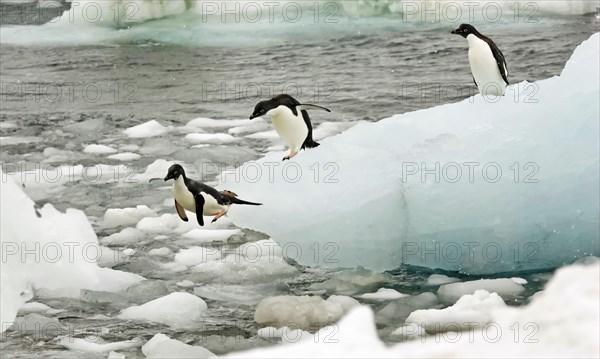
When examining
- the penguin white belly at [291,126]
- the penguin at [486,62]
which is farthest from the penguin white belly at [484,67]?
the penguin white belly at [291,126]

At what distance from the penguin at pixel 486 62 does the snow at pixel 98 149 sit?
3.12m

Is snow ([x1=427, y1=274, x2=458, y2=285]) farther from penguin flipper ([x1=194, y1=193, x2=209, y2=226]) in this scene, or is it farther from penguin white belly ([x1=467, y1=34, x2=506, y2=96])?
penguin white belly ([x1=467, y1=34, x2=506, y2=96])

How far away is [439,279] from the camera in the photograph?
5.20m

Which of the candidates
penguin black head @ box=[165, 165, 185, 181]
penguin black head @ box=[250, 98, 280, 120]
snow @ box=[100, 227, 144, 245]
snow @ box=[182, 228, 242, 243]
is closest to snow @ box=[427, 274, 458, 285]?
snow @ box=[182, 228, 242, 243]

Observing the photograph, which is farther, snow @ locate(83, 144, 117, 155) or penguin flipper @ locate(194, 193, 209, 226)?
snow @ locate(83, 144, 117, 155)

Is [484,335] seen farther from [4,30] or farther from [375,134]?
[4,30]

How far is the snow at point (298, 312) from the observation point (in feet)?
15.2

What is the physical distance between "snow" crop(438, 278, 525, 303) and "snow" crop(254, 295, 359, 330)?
485 mm

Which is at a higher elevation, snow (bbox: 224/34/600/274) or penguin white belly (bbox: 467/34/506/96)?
penguin white belly (bbox: 467/34/506/96)

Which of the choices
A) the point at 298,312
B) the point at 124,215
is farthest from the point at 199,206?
the point at 298,312

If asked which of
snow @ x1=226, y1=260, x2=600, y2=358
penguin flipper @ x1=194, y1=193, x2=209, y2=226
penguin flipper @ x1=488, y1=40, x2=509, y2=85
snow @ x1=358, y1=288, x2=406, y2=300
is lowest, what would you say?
snow @ x1=358, y1=288, x2=406, y2=300

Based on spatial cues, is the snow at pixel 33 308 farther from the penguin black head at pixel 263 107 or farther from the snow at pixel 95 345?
the penguin black head at pixel 263 107

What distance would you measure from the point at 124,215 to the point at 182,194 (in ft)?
2.25

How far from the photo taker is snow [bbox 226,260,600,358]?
2.58m
